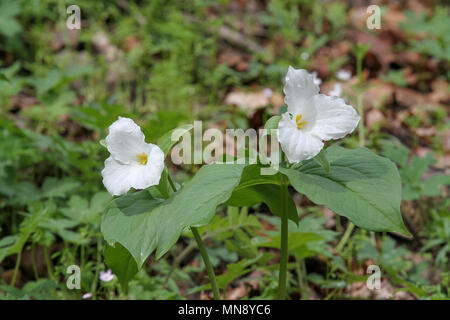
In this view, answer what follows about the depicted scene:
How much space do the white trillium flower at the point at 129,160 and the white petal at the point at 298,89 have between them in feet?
1.15

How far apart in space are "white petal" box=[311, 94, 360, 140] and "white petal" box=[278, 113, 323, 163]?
6cm

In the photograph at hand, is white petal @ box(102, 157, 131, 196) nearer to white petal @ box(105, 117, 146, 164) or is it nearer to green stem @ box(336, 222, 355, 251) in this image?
white petal @ box(105, 117, 146, 164)

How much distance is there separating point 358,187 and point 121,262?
2.29 ft

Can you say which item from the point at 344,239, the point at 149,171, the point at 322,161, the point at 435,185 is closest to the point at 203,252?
the point at 149,171

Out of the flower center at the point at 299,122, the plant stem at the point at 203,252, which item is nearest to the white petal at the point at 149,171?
the plant stem at the point at 203,252

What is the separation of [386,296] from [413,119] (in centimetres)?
166

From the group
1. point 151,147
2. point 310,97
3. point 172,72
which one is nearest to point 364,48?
point 172,72

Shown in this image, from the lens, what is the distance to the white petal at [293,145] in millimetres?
1170

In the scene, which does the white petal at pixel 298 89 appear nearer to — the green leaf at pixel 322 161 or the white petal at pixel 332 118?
the white petal at pixel 332 118

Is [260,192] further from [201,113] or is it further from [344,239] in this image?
[201,113]

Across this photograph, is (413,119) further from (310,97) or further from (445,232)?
(310,97)

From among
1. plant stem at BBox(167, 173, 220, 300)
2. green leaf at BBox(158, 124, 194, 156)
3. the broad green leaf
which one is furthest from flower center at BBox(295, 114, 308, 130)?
the broad green leaf

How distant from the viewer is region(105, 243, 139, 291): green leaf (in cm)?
138

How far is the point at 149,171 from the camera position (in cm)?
124
